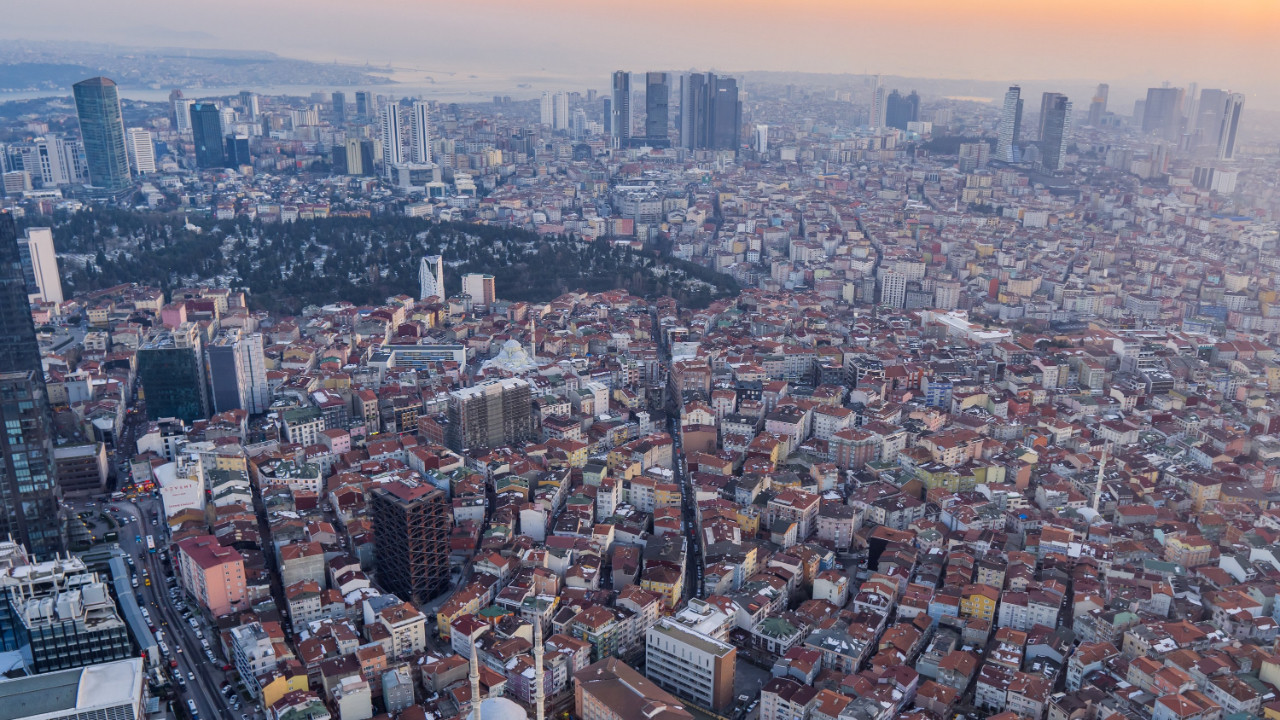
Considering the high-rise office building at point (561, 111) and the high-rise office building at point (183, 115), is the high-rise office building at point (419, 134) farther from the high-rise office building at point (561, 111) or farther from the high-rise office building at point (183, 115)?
the high-rise office building at point (561, 111)

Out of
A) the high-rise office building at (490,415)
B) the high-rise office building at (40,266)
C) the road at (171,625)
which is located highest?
the high-rise office building at (40,266)

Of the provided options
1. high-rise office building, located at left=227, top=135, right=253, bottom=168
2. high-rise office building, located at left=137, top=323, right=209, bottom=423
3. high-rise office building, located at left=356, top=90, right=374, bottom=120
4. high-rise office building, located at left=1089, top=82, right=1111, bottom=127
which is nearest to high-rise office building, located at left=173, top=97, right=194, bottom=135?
high-rise office building, located at left=227, top=135, right=253, bottom=168

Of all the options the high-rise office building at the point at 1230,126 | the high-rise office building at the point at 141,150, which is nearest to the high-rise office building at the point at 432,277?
the high-rise office building at the point at 1230,126

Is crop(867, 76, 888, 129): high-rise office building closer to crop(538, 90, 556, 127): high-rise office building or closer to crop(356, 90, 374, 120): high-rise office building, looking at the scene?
crop(538, 90, 556, 127): high-rise office building

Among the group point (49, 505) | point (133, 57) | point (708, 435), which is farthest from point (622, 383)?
point (133, 57)

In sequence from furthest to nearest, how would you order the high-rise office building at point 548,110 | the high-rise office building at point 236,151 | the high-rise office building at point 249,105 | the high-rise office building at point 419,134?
the high-rise office building at point 548,110 < the high-rise office building at point 249,105 < the high-rise office building at point 419,134 < the high-rise office building at point 236,151

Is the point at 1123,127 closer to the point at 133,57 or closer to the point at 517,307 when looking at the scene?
the point at 517,307
